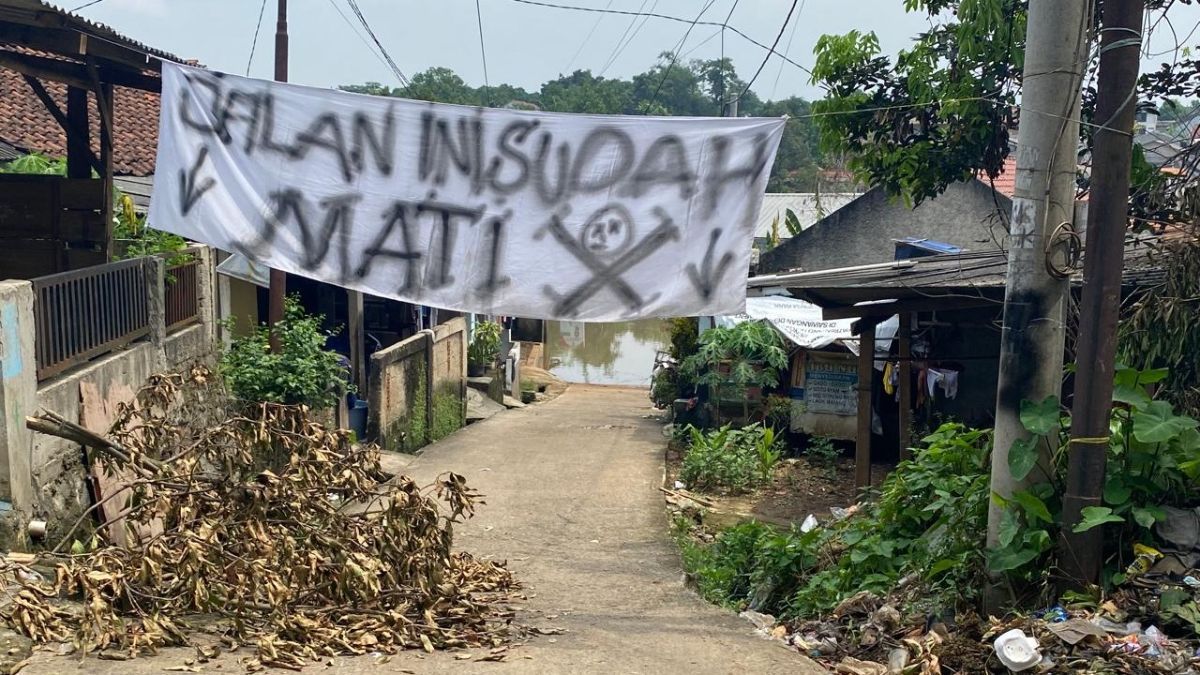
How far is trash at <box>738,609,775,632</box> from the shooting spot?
6332mm

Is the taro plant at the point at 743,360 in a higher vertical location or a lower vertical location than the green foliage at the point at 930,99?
lower

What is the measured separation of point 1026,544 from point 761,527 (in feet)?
11.0

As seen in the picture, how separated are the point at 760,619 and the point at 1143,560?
96.2 inches

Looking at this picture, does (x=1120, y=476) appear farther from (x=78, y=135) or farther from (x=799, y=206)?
(x=799, y=206)

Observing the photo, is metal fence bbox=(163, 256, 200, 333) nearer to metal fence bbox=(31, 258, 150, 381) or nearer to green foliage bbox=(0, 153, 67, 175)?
metal fence bbox=(31, 258, 150, 381)

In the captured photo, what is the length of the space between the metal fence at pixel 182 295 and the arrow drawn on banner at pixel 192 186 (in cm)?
465

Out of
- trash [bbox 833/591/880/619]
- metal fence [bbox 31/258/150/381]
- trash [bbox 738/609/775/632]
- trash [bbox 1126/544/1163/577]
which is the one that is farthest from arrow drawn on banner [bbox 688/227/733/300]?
metal fence [bbox 31/258/150/381]

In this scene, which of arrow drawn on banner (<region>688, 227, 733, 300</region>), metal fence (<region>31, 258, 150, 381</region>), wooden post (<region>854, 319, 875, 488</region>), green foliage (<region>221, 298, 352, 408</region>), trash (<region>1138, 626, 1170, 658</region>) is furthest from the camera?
green foliage (<region>221, 298, 352, 408</region>)

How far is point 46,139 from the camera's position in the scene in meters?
15.3

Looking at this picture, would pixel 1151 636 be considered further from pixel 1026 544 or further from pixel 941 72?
pixel 941 72

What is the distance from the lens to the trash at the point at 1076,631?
14.7ft

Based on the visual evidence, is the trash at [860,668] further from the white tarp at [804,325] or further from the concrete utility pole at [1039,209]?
the white tarp at [804,325]

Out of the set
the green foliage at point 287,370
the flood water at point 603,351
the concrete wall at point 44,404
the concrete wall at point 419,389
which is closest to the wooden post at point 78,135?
the green foliage at point 287,370

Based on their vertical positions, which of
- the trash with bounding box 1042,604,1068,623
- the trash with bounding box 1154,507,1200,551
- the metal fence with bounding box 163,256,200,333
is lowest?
the trash with bounding box 1042,604,1068,623
